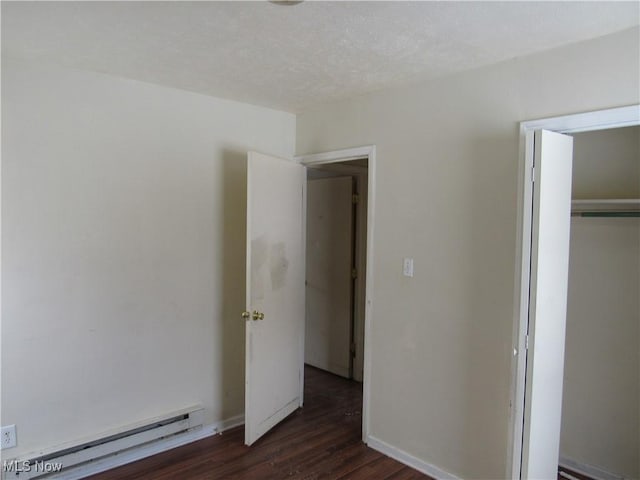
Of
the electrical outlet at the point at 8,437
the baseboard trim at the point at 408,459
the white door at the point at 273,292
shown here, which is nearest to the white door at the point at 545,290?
the baseboard trim at the point at 408,459

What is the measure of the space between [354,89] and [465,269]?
4.30ft

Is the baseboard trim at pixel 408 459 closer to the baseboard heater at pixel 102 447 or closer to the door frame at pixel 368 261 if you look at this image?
the door frame at pixel 368 261

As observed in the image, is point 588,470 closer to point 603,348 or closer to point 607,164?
point 603,348

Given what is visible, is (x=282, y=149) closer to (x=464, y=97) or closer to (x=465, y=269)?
(x=464, y=97)

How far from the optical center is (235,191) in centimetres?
312

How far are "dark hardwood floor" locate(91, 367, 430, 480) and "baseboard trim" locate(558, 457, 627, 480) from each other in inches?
37.1

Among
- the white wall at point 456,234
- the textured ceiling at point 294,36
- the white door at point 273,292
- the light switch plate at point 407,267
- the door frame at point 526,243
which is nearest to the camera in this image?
the textured ceiling at point 294,36

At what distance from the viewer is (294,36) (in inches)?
75.9

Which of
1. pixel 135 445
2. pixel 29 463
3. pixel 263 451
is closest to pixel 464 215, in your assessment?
pixel 263 451

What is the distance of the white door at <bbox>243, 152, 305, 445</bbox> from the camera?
284 centimetres

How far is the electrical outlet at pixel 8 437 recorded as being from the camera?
88.1 inches

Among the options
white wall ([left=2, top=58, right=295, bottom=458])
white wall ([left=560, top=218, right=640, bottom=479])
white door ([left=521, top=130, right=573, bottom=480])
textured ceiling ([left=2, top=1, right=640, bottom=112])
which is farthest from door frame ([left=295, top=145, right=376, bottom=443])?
white wall ([left=560, top=218, right=640, bottom=479])

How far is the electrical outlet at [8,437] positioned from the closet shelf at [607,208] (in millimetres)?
3350

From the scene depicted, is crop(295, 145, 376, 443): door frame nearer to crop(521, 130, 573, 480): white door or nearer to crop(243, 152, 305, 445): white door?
crop(243, 152, 305, 445): white door
